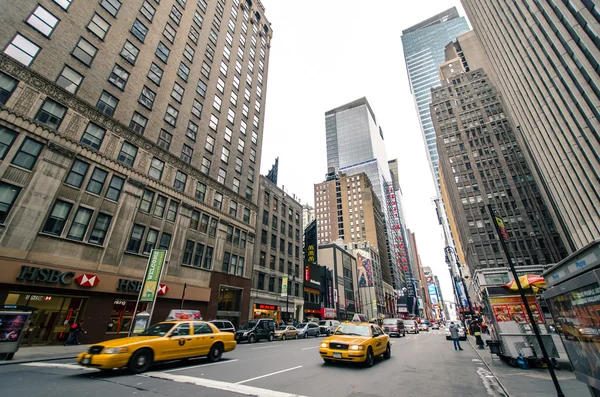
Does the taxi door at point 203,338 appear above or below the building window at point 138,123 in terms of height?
below

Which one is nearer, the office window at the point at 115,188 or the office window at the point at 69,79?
the office window at the point at 69,79

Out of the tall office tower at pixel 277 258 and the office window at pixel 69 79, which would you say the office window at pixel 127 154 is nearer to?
the office window at pixel 69 79

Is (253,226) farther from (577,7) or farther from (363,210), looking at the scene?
(363,210)

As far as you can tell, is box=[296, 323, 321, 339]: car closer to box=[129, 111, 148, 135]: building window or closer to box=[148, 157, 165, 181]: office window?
box=[148, 157, 165, 181]: office window

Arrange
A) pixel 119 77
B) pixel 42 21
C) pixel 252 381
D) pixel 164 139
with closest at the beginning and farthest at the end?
1. pixel 252 381
2. pixel 42 21
3. pixel 119 77
4. pixel 164 139

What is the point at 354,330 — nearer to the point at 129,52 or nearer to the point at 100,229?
the point at 100,229

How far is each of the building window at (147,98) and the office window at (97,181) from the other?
8.40 meters

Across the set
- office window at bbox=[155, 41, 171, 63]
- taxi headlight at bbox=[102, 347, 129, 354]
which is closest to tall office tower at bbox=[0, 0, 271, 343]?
office window at bbox=[155, 41, 171, 63]

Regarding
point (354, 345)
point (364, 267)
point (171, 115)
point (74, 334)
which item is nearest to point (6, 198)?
point (74, 334)

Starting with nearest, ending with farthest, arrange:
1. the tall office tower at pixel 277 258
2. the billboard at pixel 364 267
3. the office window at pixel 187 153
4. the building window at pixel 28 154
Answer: the building window at pixel 28 154, the office window at pixel 187 153, the tall office tower at pixel 277 258, the billboard at pixel 364 267

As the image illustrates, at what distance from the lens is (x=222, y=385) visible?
6.87 metres

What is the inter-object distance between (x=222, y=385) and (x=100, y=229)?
1838 centimetres

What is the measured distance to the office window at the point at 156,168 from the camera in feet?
80.7

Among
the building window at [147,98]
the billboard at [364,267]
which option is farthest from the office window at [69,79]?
the billboard at [364,267]
